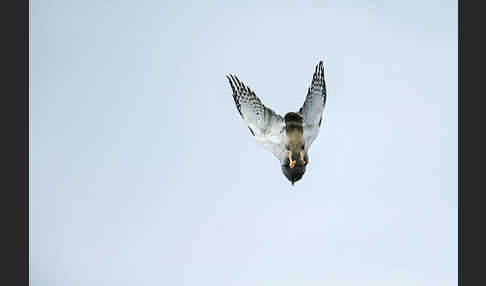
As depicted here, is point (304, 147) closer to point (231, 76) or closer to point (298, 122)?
point (298, 122)

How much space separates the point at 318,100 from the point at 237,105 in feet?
8.17

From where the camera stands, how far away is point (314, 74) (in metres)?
21.3

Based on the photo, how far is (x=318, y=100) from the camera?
68.5ft

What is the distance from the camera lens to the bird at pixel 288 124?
19.3m

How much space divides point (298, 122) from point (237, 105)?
2265 mm

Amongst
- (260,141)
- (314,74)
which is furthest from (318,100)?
(260,141)

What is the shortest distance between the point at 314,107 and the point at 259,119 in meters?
1.77

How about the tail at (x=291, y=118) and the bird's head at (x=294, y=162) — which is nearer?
the bird's head at (x=294, y=162)

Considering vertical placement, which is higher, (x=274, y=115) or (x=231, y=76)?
(x=231, y=76)

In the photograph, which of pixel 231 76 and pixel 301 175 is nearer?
pixel 301 175

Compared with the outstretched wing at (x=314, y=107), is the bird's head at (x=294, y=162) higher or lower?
lower

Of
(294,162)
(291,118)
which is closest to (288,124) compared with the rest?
(291,118)

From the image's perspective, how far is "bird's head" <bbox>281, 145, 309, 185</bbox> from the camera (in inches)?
753

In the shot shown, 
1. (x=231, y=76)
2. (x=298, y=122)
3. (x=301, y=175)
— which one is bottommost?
(x=301, y=175)
